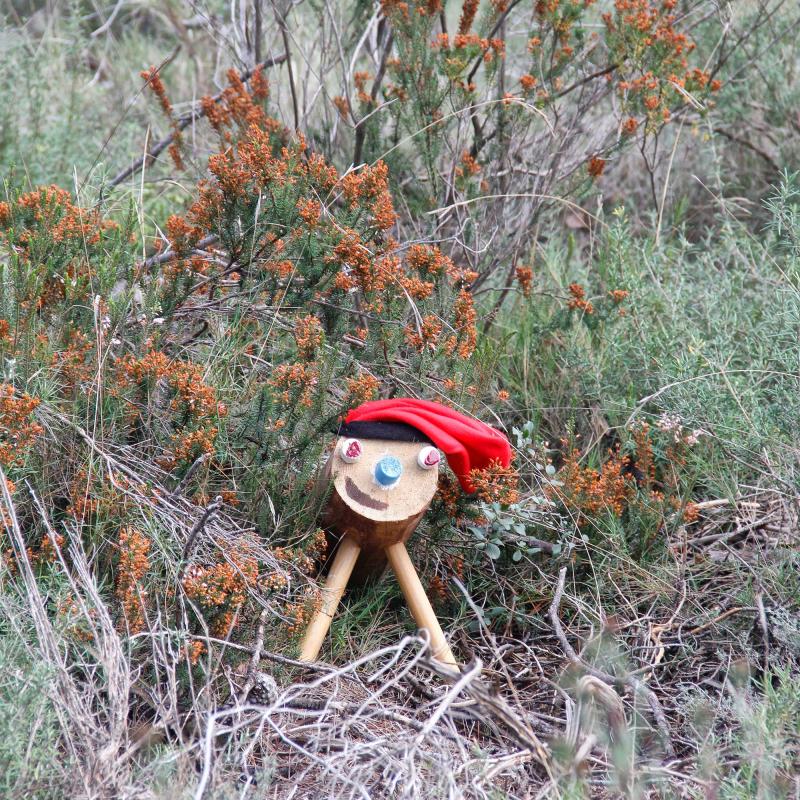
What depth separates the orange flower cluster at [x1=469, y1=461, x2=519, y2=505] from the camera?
283 centimetres

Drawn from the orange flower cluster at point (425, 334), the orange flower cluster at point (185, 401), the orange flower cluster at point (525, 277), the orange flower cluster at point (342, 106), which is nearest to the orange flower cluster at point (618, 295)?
the orange flower cluster at point (525, 277)

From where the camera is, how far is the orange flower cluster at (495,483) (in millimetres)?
2834

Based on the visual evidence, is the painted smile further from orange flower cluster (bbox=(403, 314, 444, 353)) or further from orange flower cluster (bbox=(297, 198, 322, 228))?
orange flower cluster (bbox=(297, 198, 322, 228))

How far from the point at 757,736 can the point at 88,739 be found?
1.46 meters

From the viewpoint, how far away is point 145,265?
320 centimetres

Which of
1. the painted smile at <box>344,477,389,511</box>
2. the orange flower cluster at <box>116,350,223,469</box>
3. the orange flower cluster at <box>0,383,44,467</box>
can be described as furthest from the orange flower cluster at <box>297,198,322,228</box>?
the orange flower cluster at <box>0,383,44,467</box>

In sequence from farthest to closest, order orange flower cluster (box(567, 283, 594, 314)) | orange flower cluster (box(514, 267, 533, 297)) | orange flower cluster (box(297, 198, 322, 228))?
orange flower cluster (box(514, 267, 533, 297))
orange flower cluster (box(567, 283, 594, 314))
orange flower cluster (box(297, 198, 322, 228))

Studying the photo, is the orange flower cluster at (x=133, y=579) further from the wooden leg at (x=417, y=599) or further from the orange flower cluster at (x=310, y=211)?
the orange flower cluster at (x=310, y=211)

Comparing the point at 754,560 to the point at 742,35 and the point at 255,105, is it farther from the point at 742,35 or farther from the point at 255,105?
the point at 742,35

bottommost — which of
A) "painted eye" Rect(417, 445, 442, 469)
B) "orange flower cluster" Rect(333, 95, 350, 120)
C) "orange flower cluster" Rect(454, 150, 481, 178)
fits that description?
"painted eye" Rect(417, 445, 442, 469)

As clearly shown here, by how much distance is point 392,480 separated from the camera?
2727 mm

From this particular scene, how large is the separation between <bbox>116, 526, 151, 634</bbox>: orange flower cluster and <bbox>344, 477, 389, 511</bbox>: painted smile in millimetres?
544

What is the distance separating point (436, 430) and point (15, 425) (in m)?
1.09

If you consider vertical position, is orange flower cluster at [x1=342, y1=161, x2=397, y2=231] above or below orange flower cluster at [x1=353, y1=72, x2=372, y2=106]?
below
